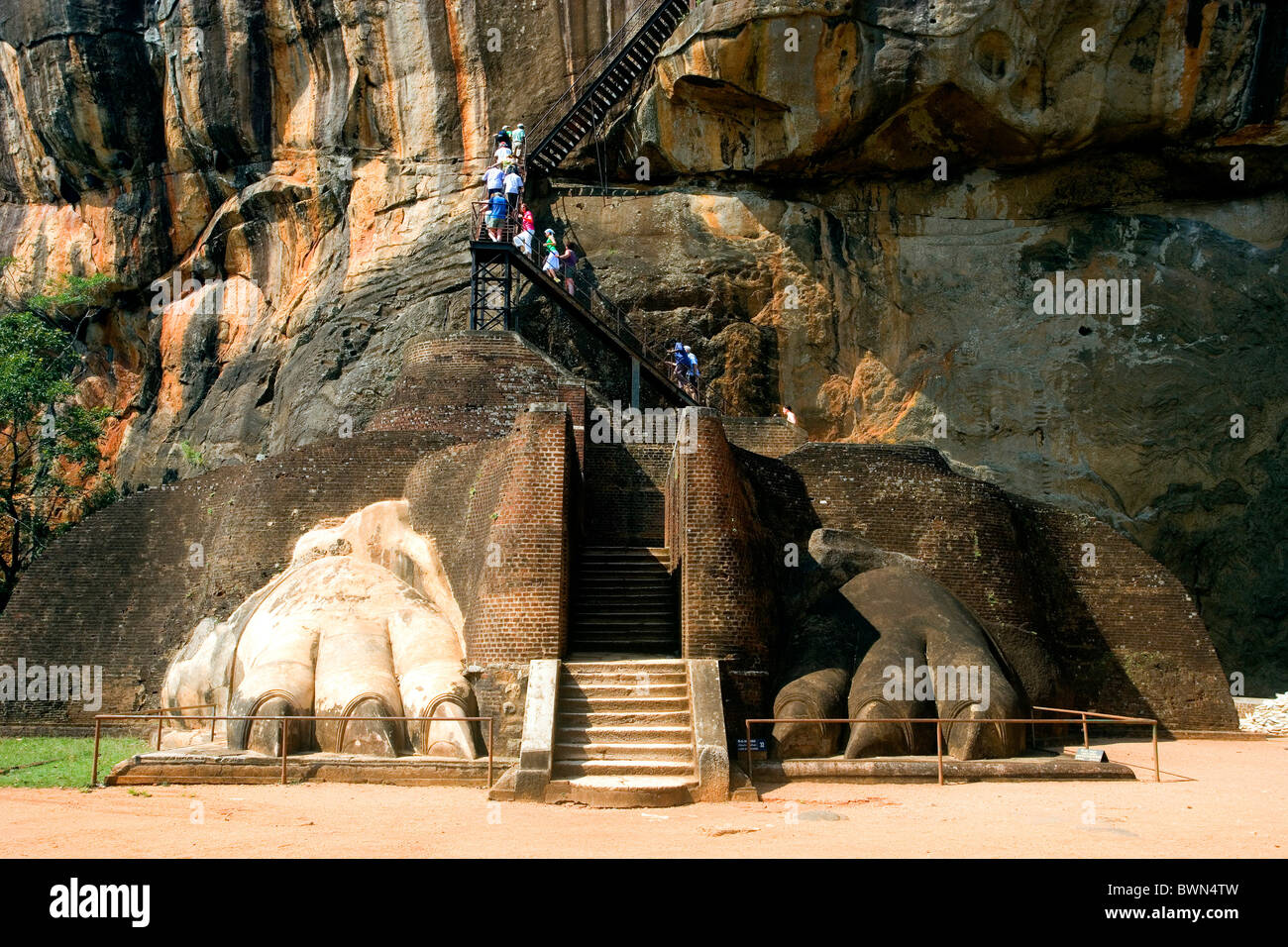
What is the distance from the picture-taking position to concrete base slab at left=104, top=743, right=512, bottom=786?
12695mm

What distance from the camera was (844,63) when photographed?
29.4m

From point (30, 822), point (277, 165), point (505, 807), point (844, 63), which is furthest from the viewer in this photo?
point (277, 165)

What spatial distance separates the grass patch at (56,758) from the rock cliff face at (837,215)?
11.6 meters

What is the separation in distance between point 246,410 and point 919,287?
641 inches

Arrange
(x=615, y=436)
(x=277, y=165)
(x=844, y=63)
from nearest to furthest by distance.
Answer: (x=615, y=436) < (x=844, y=63) < (x=277, y=165)

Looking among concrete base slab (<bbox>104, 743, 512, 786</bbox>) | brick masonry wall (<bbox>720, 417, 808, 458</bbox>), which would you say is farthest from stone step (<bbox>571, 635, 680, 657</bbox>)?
brick masonry wall (<bbox>720, 417, 808, 458</bbox>)

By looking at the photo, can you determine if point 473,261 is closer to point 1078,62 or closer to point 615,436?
point 615,436

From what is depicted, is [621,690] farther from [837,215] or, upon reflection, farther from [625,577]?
[837,215]

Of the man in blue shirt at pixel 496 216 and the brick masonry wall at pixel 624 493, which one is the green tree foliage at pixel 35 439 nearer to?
the man in blue shirt at pixel 496 216

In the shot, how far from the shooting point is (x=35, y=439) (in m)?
28.4

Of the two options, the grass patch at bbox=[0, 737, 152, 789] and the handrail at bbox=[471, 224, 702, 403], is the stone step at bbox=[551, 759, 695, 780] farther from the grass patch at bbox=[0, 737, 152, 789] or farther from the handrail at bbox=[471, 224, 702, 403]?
the handrail at bbox=[471, 224, 702, 403]

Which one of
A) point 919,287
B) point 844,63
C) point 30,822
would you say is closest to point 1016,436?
point 919,287

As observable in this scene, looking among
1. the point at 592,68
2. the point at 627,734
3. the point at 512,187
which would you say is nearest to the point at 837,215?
the point at 592,68

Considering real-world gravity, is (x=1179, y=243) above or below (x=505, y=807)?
above
